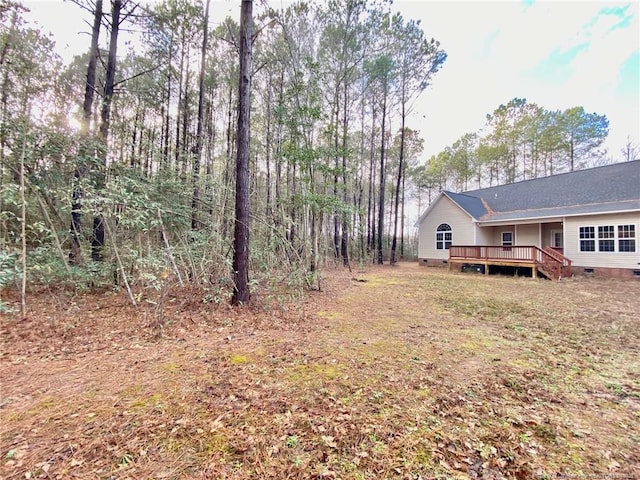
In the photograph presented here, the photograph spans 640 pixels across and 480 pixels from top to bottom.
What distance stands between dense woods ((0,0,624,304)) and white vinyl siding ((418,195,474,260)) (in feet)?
8.62

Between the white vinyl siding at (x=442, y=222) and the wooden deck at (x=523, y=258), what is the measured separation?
69.2 inches

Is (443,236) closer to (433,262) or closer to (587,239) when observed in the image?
(433,262)

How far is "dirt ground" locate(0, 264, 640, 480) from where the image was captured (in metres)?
1.81

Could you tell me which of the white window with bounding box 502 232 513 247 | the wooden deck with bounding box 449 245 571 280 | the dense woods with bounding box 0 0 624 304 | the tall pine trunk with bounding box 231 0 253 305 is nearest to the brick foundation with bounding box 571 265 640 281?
the wooden deck with bounding box 449 245 571 280

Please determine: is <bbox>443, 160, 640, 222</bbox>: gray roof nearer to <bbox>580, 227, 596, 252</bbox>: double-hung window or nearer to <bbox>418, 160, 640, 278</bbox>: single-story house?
<bbox>418, 160, 640, 278</bbox>: single-story house

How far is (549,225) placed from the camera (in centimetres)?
1385

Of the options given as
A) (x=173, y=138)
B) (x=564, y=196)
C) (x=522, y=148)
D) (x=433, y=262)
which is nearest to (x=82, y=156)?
(x=173, y=138)

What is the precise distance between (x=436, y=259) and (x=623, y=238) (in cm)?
809

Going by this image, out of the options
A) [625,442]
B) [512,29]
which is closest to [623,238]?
[512,29]

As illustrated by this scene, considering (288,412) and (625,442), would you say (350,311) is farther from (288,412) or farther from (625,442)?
(625,442)

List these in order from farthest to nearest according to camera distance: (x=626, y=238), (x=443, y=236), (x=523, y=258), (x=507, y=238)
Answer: (x=443, y=236) < (x=507, y=238) < (x=523, y=258) < (x=626, y=238)

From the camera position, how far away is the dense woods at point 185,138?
5004mm

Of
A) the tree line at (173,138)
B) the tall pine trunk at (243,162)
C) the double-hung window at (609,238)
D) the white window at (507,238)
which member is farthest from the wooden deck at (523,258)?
the tall pine trunk at (243,162)

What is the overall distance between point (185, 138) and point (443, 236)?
1553 centimetres
